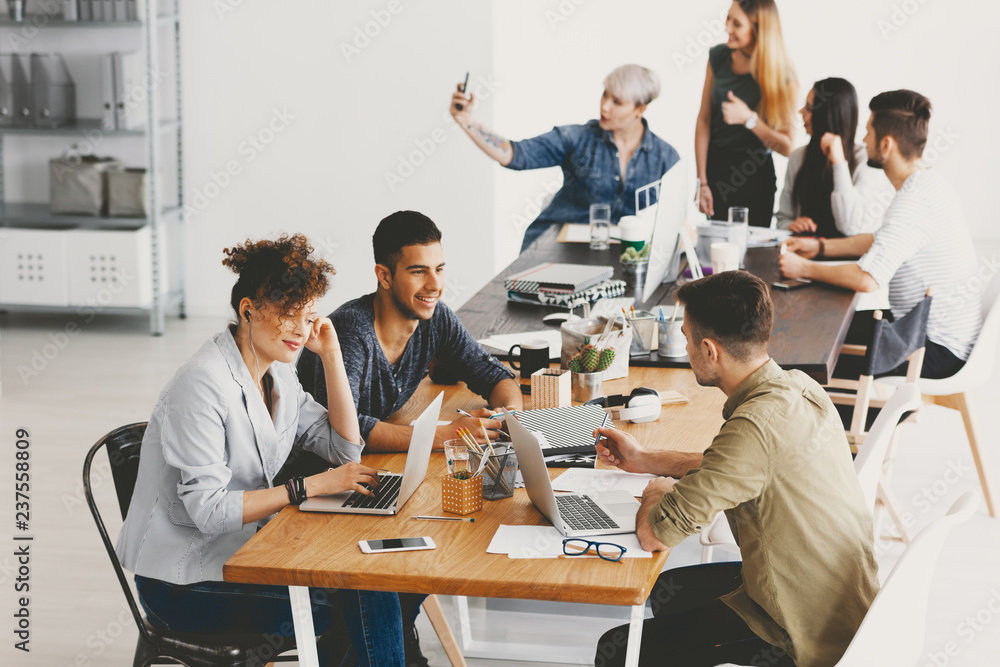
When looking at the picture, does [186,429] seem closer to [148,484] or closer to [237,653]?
[148,484]

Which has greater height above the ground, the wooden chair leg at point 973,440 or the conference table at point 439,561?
the conference table at point 439,561

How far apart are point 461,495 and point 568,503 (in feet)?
0.68

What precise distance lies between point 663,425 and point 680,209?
1527 mm

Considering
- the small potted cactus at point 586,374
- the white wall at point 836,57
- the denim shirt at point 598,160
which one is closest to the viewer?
the small potted cactus at point 586,374

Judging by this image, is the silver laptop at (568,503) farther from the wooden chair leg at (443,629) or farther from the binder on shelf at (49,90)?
the binder on shelf at (49,90)

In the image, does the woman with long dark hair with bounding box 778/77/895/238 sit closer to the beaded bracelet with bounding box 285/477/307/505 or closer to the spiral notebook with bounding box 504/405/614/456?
the spiral notebook with bounding box 504/405/614/456

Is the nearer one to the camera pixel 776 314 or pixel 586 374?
pixel 586 374

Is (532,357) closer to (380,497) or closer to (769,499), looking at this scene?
(380,497)

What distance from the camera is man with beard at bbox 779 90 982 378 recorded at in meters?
3.56

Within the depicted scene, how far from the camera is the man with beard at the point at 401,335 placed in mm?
2496

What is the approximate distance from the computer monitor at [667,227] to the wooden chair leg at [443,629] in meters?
1.37

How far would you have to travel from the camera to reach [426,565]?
1.72 m

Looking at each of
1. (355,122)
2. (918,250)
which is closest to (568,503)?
(918,250)

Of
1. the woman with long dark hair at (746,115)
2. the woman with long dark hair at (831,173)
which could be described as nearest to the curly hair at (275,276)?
the woman with long dark hair at (831,173)
